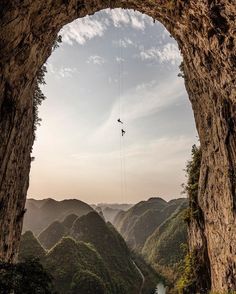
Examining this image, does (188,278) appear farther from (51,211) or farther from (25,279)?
(51,211)

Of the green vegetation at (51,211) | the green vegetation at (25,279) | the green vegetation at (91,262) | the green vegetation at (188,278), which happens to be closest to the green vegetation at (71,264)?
the green vegetation at (91,262)

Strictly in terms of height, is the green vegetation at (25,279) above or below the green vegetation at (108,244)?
above

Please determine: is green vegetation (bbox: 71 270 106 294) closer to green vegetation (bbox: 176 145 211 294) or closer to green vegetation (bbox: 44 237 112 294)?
green vegetation (bbox: 44 237 112 294)

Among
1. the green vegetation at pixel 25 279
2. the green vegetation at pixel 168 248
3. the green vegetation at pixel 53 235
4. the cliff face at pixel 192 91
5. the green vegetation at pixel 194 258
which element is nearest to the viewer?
the green vegetation at pixel 25 279

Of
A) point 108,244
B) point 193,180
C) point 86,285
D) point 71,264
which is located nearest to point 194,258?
point 193,180

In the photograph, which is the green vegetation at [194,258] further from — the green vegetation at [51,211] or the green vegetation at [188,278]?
the green vegetation at [51,211]

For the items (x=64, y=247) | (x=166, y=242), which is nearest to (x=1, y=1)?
(x=64, y=247)

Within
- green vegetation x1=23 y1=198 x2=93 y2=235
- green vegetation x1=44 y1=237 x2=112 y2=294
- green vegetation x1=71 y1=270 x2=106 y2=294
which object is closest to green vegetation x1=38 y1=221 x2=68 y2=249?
green vegetation x1=44 y1=237 x2=112 y2=294
